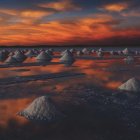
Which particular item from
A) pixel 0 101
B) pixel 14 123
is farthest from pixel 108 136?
pixel 0 101

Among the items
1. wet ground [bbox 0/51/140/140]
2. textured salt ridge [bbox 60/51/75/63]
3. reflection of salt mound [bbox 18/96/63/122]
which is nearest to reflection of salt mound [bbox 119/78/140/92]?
wet ground [bbox 0/51/140/140]

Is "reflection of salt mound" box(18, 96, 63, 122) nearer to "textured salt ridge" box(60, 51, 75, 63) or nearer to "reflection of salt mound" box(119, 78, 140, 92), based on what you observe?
"reflection of salt mound" box(119, 78, 140, 92)

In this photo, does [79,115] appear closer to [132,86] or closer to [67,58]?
[132,86]

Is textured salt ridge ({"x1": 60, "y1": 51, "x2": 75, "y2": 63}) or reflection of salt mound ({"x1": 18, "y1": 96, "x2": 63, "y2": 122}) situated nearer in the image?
reflection of salt mound ({"x1": 18, "y1": 96, "x2": 63, "y2": 122})

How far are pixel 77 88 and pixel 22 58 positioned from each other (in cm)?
2431

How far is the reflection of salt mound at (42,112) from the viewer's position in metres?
8.68

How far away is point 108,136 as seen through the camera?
7.21m

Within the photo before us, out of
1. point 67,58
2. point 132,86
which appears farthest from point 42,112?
point 67,58

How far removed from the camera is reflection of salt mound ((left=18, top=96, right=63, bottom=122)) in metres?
8.68

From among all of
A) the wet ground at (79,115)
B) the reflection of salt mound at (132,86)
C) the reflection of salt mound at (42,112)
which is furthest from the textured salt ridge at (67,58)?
the reflection of salt mound at (42,112)

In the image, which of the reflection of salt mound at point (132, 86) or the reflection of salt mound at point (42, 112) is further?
the reflection of salt mound at point (132, 86)

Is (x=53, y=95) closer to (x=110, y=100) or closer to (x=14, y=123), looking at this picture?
(x=110, y=100)

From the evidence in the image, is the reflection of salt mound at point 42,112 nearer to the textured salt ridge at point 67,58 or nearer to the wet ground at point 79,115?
the wet ground at point 79,115

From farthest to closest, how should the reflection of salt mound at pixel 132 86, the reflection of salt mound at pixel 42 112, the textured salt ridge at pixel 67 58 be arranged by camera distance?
the textured salt ridge at pixel 67 58, the reflection of salt mound at pixel 132 86, the reflection of salt mound at pixel 42 112
